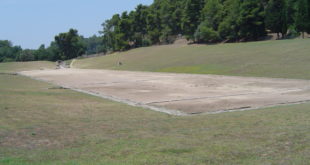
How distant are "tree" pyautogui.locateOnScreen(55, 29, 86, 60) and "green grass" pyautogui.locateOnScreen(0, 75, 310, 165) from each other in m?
101

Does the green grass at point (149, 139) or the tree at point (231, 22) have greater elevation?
the tree at point (231, 22)

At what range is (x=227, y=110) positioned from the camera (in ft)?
45.9

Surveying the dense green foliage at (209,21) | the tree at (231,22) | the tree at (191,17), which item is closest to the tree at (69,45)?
the dense green foliage at (209,21)

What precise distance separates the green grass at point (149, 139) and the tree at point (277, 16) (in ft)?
162

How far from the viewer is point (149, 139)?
317 inches

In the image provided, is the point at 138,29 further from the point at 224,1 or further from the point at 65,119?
the point at 65,119

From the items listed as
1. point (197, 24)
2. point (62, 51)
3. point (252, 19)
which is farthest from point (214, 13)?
point (62, 51)

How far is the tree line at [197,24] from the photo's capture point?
57625mm

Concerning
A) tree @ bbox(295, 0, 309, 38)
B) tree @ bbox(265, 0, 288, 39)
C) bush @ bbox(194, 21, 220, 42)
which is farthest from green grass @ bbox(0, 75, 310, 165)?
bush @ bbox(194, 21, 220, 42)

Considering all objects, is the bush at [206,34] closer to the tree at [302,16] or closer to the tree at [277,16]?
the tree at [277,16]

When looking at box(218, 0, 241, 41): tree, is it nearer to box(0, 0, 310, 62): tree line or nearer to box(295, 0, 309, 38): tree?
box(0, 0, 310, 62): tree line

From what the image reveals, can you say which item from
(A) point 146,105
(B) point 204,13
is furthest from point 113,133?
(B) point 204,13

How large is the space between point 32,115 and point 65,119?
1050mm

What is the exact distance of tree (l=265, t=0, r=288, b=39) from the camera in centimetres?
5722
